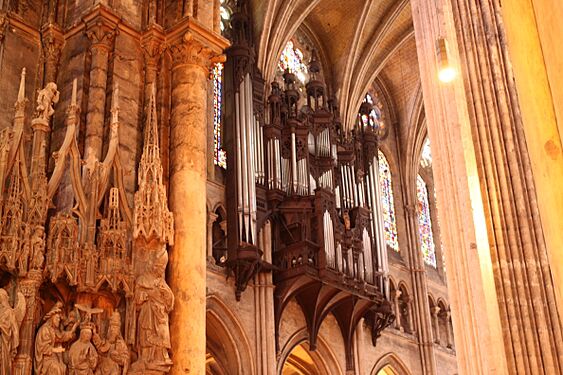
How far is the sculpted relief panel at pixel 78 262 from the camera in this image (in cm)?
915

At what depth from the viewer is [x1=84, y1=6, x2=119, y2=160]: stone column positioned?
10.8 metres

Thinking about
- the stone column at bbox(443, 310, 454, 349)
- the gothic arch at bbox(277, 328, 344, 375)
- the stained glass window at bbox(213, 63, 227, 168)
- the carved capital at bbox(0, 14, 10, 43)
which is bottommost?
the gothic arch at bbox(277, 328, 344, 375)

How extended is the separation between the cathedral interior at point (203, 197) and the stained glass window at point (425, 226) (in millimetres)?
7898

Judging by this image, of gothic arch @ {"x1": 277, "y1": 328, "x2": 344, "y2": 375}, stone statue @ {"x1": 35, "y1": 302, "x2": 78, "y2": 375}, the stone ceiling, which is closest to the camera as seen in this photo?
stone statue @ {"x1": 35, "y1": 302, "x2": 78, "y2": 375}

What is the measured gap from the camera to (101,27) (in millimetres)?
11391

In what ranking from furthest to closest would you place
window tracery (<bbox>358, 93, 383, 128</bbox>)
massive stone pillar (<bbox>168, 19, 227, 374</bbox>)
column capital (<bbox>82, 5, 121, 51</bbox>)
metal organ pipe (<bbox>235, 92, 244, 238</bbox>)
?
window tracery (<bbox>358, 93, 383, 128</bbox>), metal organ pipe (<bbox>235, 92, 244, 238</bbox>), column capital (<bbox>82, 5, 121, 51</bbox>), massive stone pillar (<bbox>168, 19, 227, 374</bbox>)

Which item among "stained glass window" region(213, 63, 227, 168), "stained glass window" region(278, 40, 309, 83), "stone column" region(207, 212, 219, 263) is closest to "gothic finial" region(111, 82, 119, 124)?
"stone column" region(207, 212, 219, 263)

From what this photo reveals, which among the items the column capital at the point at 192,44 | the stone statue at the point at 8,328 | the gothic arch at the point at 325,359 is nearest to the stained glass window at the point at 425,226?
the gothic arch at the point at 325,359

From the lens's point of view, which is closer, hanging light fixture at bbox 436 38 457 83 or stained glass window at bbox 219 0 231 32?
hanging light fixture at bbox 436 38 457 83

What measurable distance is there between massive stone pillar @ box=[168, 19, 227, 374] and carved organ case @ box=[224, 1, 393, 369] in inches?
239

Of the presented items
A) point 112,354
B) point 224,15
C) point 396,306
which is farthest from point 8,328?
point 396,306

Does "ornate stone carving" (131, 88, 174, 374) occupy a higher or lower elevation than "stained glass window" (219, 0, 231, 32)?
lower

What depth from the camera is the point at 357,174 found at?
22.3 m

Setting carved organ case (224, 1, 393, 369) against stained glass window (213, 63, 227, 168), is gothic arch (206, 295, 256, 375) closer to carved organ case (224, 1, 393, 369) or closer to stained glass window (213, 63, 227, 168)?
carved organ case (224, 1, 393, 369)
